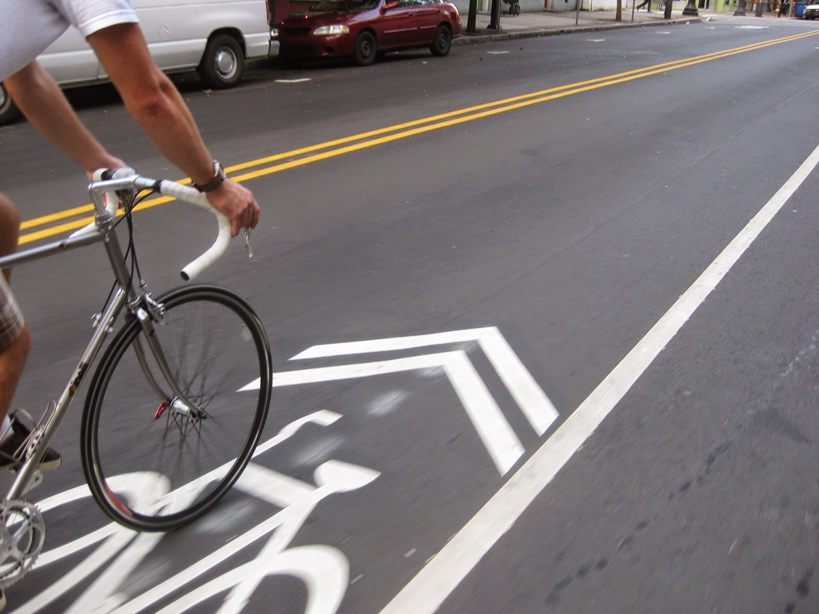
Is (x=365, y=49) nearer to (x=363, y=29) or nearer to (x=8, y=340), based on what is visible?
(x=363, y=29)

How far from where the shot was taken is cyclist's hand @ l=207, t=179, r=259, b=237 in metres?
2.38

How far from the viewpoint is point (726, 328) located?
450 cm

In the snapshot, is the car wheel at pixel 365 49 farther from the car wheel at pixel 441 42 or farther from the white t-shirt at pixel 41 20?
the white t-shirt at pixel 41 20

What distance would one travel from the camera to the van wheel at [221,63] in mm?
12172

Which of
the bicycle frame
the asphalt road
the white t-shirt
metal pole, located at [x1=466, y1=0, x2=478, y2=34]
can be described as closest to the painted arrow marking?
the asphalt road

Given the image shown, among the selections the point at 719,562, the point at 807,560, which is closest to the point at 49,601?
the point at 719,562

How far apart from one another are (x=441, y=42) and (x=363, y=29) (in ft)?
9.71

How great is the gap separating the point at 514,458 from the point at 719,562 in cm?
88

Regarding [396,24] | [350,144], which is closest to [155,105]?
[350,144]

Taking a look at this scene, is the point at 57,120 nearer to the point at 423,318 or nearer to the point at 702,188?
the point at 423,318

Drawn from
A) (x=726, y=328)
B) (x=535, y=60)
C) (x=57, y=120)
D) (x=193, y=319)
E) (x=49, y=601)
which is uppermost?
(x=57, y=120)

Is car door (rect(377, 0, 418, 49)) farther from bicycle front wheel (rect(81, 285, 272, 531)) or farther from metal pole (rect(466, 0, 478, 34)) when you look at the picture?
bicycle front wheel (rect(81, 285, 272, 531))

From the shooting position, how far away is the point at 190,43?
38.3ft

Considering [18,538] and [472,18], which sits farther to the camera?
[472,18]
